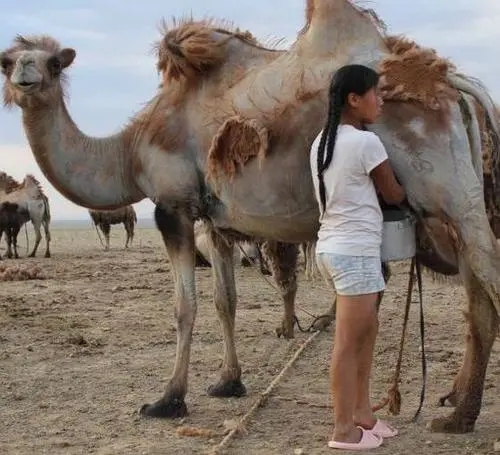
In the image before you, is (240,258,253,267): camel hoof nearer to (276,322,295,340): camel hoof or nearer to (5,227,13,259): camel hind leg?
(276,322,295,340): camel hoof

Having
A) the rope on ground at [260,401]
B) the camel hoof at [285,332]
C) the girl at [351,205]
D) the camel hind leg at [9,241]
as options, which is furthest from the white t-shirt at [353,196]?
the camel hind leg at [9,241]

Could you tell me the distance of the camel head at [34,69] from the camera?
6.90 metres

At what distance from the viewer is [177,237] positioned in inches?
273

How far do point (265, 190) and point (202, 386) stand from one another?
2.24 meters

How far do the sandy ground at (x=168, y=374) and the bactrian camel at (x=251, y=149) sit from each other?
32cm

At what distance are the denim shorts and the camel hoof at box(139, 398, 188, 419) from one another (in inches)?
75.8

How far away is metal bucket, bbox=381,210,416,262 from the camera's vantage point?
553cm

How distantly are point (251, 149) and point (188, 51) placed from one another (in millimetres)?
1082

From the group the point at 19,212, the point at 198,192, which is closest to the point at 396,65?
the point at 198,192

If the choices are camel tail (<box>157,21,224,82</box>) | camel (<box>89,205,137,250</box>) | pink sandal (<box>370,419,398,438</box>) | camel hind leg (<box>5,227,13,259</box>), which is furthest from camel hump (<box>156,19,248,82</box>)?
camel (<box>89,205,137,250</box>)

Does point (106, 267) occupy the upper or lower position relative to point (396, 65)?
lower

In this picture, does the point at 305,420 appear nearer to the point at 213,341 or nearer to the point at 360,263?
the point at 360,263

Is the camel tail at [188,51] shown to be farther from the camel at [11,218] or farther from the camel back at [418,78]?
the camel at [11,218]

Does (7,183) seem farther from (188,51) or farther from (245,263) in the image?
(188,51)
